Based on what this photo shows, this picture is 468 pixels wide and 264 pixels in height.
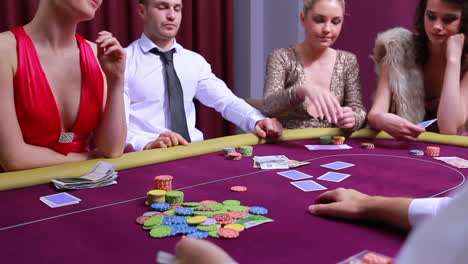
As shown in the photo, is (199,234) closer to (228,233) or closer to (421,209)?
(228,233)

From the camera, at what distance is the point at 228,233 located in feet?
2.88

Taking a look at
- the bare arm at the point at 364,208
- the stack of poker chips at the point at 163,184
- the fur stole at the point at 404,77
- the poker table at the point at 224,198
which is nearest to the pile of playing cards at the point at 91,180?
the poker table at the point at 224,198

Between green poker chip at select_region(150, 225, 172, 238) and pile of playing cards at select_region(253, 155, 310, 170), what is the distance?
55 cm

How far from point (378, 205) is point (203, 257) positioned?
1.55 ft

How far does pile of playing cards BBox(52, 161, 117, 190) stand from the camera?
1185 millimetres

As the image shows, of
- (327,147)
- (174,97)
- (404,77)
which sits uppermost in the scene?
(404,77)

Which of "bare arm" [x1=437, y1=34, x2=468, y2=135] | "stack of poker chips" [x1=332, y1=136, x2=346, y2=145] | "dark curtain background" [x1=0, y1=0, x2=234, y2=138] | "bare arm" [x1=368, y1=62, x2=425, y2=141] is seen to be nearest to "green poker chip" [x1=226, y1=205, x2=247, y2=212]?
"stack of poker chips" [x1=332, y1=136, x2=346, y2=145]

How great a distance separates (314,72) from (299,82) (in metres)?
0.11

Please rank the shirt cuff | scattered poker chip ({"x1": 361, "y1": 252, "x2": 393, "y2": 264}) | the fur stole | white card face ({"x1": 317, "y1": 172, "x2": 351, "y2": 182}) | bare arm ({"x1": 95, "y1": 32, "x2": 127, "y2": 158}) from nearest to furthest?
scattered poker chip ({"x1": 361, "y1": 252, "x2": 393, "y2": 264})
the shirt cuff
white card face ({"x1": 317, "y1": 172, "x2": 351, "y2": 182})
bare arm ({"x1": 95, "y1": 32, "x2": 127, "y2": 158})
the fur stole

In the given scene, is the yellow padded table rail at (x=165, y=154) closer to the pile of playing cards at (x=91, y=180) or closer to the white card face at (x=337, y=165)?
the pile of playing cards at (x=91, y=180)

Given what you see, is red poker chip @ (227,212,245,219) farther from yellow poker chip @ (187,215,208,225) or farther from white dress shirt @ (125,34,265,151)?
white dress shirt @ (125,34,265,151)

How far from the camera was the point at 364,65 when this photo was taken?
359 cm

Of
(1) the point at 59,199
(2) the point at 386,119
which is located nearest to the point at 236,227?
(1) the point at 59,199

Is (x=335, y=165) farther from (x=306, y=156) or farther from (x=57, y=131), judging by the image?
(x=57, y=131)
